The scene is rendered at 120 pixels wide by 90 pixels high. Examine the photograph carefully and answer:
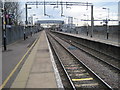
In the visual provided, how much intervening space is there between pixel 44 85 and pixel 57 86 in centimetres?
50

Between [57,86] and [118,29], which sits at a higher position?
[118,29]

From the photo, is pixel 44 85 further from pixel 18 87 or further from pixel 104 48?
pixel 104 48

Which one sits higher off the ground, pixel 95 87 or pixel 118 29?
pixel 118 29

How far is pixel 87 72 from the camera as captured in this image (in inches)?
443

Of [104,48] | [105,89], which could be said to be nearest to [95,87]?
[105,89]

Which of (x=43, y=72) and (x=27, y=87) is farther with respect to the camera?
(x=43, y=72)

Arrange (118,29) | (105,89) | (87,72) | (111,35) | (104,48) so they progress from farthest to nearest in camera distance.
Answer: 1. (111,35)
2. (118,29)
3. (104,48)
4. (87,72)
5. (105,89)

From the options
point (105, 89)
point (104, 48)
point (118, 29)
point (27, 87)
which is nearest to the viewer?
point (27, 87)

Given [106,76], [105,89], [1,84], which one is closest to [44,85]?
[1,84]

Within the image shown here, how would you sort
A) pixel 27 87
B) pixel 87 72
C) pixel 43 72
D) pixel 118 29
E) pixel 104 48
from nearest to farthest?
pixel 27 87, pixel 43 72, pixel 87 72, pixel 104 48, pixel 118 29

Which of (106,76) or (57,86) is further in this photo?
(106,76)

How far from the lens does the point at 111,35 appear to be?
134 feet

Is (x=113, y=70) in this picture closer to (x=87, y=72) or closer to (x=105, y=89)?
(x=87, y=72)

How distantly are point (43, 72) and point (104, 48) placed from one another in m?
12.6
